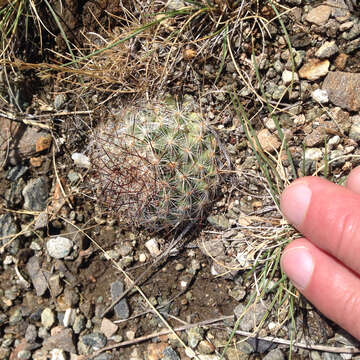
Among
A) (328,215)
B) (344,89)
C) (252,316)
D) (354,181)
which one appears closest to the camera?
(328,215)

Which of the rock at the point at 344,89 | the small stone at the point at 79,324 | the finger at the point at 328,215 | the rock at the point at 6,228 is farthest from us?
the rock at the point at 6,228

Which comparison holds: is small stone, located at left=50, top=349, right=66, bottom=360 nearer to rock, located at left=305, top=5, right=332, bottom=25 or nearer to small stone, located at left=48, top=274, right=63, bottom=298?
small stone, located at left=48, top=274, right=63, bottom=298

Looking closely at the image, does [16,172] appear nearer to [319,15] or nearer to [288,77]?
[288,77]

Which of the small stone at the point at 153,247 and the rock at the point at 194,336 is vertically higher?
the small stone at the point at 153,247

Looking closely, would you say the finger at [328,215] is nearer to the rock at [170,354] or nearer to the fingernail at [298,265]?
the fingernail at [298,265]

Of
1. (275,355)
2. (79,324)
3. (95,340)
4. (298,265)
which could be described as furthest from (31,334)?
(298,265)

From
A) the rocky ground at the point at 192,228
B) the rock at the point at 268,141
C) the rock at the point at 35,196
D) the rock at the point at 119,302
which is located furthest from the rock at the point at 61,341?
the rock at the point at 268,141

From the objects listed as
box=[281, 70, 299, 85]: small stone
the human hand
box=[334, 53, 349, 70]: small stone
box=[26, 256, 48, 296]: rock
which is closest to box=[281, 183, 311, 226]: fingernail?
the human hand
